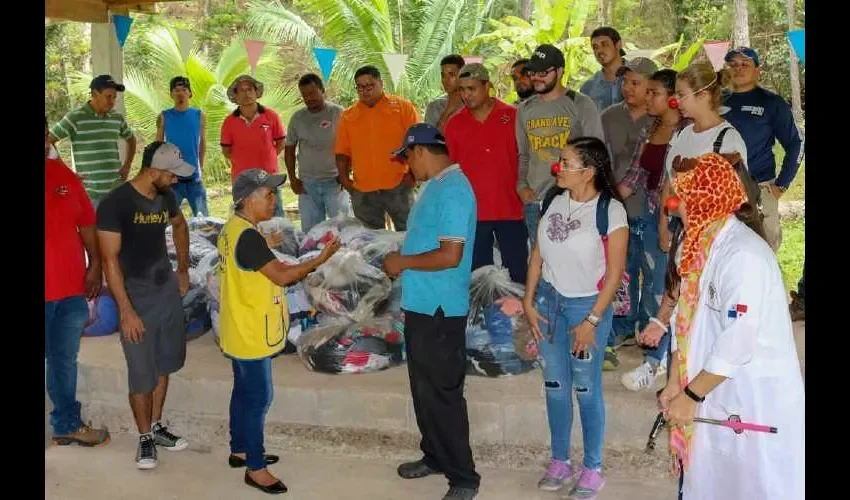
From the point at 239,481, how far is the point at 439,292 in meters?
1.64

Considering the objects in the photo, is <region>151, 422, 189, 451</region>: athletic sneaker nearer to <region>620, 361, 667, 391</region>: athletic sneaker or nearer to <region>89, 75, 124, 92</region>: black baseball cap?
<region>620, 361, 667, 391</region>: athletic sneaker

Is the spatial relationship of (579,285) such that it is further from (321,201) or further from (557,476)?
(321,201)

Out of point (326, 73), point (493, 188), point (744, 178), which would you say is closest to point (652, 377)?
point (493, 188)

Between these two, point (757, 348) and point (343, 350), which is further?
point (343, 350)

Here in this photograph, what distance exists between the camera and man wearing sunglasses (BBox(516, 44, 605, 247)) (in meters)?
5.34

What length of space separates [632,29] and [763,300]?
1585 cm

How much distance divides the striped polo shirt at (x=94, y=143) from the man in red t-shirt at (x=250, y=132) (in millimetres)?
947

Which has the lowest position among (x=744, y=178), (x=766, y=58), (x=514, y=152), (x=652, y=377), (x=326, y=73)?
(x=652, y=377)

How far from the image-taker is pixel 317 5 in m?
14.5

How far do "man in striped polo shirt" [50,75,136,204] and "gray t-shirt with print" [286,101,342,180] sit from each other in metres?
1.57

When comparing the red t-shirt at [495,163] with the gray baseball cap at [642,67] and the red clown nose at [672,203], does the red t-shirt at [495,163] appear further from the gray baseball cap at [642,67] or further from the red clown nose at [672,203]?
the red clown nose at [672,203]

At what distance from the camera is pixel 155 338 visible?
16.3 ft

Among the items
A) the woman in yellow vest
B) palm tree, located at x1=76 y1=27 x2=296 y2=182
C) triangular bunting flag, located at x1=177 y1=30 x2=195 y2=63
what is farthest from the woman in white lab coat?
palm tree, located at x1=76 y1=27 x2=296 y2=182
